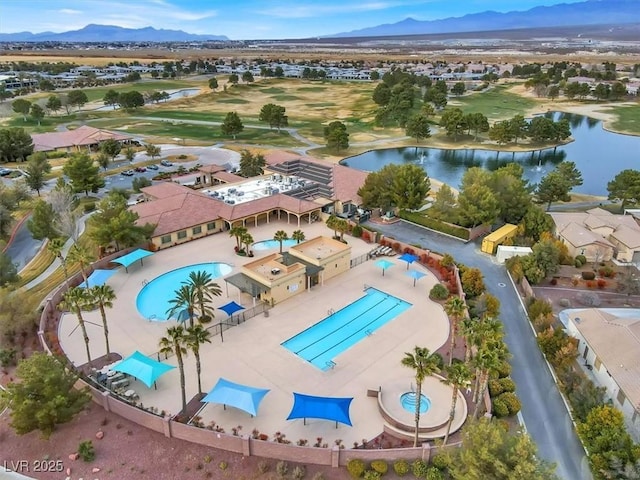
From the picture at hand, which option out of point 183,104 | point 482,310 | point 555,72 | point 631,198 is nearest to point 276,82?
point 183,104

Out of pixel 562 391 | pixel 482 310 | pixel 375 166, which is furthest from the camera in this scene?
pixel 375 166

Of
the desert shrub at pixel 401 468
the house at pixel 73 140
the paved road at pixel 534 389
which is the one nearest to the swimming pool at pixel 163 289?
the desert shrub at pixel 401 468

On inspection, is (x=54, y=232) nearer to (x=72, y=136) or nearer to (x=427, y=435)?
(x=427, y=435)

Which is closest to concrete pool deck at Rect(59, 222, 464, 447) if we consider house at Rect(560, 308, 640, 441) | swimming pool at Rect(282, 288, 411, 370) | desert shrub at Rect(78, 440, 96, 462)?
swimming pool at Rect(282, 288, 411, 370)

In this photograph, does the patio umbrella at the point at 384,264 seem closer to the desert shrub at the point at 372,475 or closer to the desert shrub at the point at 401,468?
the desert shrub at the point at 401,468

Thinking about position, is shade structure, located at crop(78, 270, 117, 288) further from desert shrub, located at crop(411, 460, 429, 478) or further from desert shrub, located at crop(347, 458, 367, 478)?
desert shrub, located at crop(411, 460, 429, 478)

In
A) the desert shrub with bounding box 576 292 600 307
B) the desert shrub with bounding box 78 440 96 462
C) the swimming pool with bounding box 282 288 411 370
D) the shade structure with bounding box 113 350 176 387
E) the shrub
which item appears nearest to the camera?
the shrub

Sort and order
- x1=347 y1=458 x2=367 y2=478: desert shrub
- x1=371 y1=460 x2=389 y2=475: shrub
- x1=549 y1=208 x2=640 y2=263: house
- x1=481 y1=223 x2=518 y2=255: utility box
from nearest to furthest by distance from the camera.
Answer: x1=347 y1=458 x2=367 y2=478: desert shrub < x1=371 y1=460 x2=389 y2=475: shrub < x1=549 y1=208 x2=640 y2=263: house < x1=481 y1=223 x2=518 y2=255: utility box
